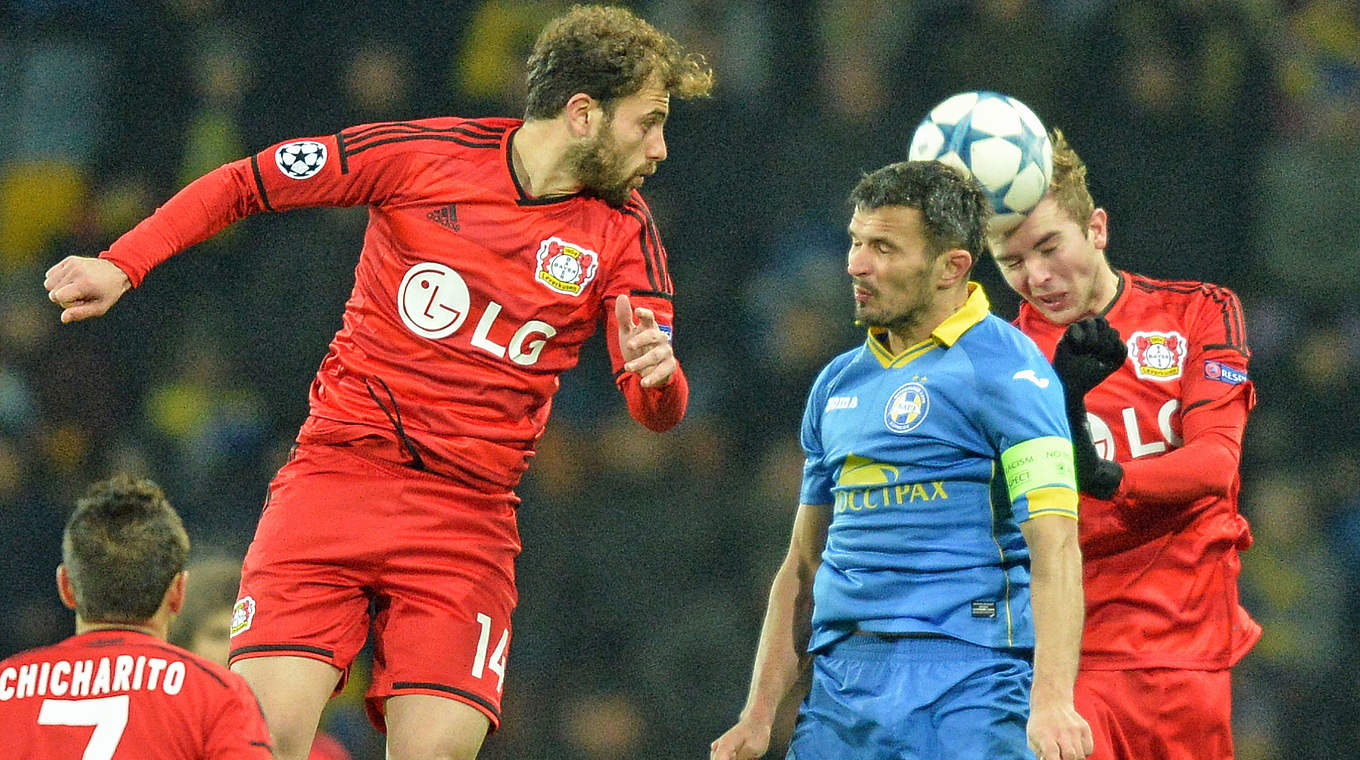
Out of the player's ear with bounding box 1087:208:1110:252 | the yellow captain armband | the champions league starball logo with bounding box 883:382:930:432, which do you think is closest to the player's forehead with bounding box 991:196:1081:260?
the player's ear with bounding box 1087:208:1110:252

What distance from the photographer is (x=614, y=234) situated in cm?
414

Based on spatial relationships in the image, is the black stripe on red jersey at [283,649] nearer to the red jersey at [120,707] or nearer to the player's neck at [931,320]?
the red jersey at [120,707]

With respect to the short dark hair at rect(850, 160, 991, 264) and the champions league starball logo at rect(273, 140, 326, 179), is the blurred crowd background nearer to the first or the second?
the champions league starball logo at rect(273, 140, 326, 179)

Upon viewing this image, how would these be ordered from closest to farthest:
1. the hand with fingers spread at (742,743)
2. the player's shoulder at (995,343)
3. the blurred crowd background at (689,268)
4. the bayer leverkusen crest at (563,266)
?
the player's shoulder at (995,343) < the hand with fingers spread at (742,743) < the bayer leverkusen crest at (563,266) < the blurred crowd background at (689,268)

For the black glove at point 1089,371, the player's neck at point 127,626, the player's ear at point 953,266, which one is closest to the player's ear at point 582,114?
the player's ear at point 953,266

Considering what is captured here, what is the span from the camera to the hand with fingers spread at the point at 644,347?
12.1 ft

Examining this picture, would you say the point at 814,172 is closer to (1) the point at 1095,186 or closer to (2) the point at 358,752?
(1) the point at 1095,186

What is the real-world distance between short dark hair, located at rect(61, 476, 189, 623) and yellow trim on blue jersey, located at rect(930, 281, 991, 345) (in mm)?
1700

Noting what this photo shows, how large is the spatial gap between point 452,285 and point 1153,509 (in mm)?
1915

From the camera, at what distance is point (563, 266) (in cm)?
405

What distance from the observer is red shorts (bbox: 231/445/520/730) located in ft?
12.6

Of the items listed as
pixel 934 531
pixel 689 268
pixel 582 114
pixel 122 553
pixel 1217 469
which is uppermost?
pixel 689 268

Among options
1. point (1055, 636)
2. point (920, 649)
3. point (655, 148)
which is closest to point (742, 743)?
point (920, 649)

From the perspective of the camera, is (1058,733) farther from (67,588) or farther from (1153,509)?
(67,588)
